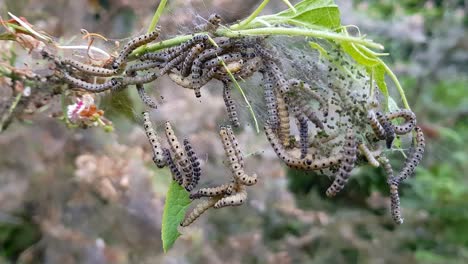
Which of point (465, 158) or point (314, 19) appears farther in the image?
point (465, 158)

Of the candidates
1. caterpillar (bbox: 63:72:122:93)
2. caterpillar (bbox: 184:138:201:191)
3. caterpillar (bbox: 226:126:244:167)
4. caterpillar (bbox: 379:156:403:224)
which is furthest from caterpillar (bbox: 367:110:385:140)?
caterpillar (bbox: 63:72:122:93)

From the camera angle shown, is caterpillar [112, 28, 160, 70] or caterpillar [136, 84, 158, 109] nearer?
caterpillar [112, 28, 160, 70]

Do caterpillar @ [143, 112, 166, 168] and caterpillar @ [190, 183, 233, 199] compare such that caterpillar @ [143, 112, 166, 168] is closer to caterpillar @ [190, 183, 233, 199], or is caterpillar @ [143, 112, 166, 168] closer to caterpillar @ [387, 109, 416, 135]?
caterpillar @ [190, 183, 233, 199]

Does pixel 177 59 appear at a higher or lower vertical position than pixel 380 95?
higher

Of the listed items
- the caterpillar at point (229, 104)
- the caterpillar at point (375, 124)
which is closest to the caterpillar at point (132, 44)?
the caterpillar at point (229, 104)

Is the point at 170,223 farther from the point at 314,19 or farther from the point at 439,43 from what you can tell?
the point at 439,43

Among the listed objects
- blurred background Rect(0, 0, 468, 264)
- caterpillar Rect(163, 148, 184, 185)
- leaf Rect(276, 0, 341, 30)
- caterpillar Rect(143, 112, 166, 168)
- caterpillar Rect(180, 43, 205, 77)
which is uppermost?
leaf Rect(276, 0, 341, 30)

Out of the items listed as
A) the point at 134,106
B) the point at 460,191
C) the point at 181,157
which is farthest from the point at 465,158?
the point at 181,157

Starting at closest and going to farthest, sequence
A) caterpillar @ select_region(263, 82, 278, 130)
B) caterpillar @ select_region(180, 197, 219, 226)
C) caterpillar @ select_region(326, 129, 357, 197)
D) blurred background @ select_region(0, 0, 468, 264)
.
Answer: caterpillar @ select_region(326, 129, 357, 197), caterpillar @ select_region(263, 82, 278, 130), caterpillar @ select_region(180, 197, 219, 226), blurred background @ select_region(0, 0, 468, 264)
